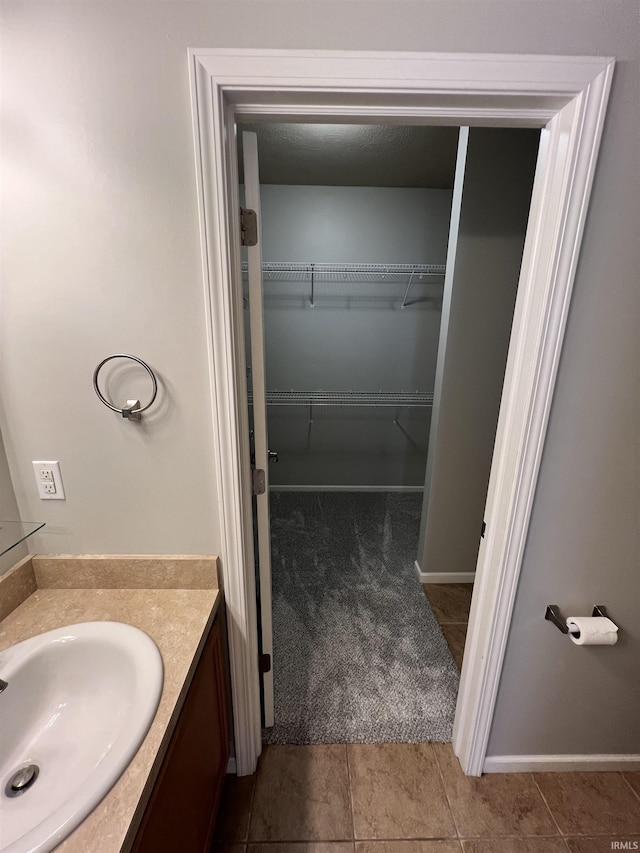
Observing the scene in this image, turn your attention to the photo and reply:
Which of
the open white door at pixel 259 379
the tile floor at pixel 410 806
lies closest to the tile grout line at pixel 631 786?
the tile floor at pixel 410 806

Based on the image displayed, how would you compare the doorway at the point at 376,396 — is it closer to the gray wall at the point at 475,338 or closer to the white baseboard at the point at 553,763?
the gray wall at the point at 475,338

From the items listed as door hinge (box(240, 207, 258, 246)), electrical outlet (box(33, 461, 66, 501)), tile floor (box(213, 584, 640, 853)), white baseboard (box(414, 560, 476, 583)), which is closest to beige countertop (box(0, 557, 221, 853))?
electrical outlet (box(33, 461, 66, 501))

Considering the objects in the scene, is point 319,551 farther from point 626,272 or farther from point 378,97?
point 378,97

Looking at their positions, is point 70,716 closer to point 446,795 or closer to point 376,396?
point 446,795

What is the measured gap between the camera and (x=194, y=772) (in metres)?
0.91

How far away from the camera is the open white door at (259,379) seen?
98cm

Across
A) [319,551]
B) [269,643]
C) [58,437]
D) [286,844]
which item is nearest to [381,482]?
[319,551]

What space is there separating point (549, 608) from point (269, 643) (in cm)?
98

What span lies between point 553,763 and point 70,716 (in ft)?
5.35

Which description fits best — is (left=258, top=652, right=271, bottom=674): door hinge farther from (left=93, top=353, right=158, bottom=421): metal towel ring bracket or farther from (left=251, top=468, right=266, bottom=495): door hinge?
(left=93, top=353, right=158, bottom=421): metal towel ring bracket

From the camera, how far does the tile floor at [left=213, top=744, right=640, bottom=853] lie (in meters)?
1.15

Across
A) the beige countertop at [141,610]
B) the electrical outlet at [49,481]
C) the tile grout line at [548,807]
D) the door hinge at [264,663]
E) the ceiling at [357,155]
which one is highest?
the ceiling at [357,155]

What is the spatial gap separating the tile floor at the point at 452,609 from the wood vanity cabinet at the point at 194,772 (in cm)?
120

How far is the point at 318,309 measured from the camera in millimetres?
3012
